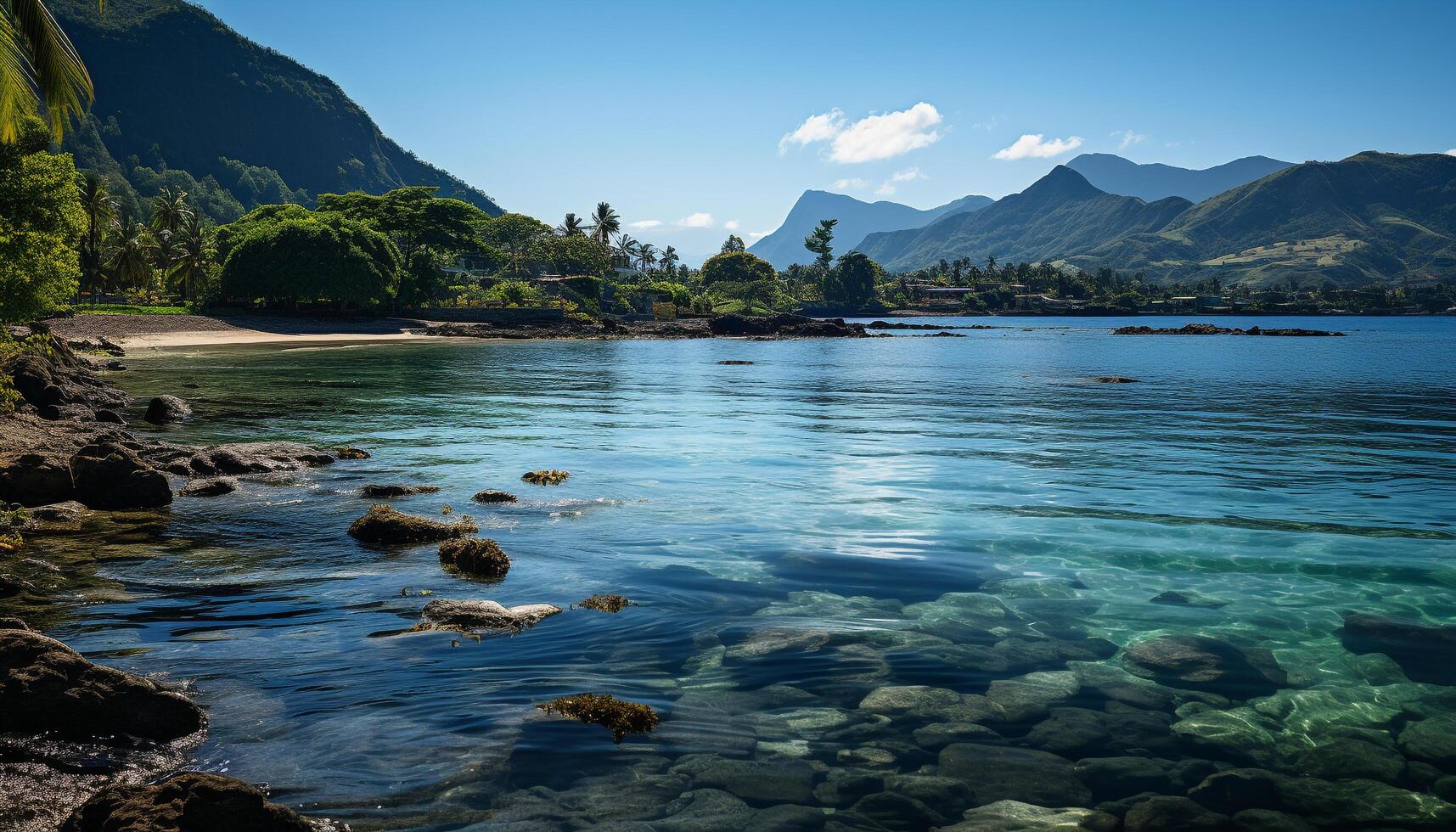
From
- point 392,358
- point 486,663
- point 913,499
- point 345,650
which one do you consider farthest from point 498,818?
point 392,358

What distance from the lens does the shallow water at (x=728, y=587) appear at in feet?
22.6

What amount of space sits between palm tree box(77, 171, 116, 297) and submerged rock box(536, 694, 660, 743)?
107 metres

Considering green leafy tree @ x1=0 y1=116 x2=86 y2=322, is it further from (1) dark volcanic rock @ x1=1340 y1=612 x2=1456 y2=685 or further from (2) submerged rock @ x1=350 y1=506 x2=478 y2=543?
(1) dark volcanic rock @ x1=1340 y1=612 x2=1456 y2=685

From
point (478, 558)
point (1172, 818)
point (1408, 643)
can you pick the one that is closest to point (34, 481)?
A: point (478, 558)

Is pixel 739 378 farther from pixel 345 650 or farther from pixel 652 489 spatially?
pixel 345 650

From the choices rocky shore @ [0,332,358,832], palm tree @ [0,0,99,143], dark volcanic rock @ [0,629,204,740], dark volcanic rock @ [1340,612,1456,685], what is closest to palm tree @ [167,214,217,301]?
palm tree @ [0,0,99,143]

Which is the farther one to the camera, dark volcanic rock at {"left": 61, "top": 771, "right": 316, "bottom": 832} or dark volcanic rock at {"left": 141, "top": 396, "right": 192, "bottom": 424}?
dark volcanic rock at {"left": 141, "top": 396, "right": 192, "bottom": 424}

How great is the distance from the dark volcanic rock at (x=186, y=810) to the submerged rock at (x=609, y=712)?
2.55 metres

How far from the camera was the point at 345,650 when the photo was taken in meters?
8.84

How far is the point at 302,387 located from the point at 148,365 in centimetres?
1996

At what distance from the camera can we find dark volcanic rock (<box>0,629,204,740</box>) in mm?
6285

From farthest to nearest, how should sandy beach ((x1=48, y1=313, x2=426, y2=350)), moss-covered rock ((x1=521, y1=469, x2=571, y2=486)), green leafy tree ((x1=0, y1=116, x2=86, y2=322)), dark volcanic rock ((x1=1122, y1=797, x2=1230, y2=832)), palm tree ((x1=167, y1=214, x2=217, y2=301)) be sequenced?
palm tree ((x1=167, y1=214, x2=217, y2=301)), sandy beach ((x1=48, y1=313, x2=426, y2=350)), green leafy tree ((x1=0, y1=116, x2=86, y2=322)), moss-covered rock ((x1=521, y1=469, x2=571, y2=486)), dark volcanic rock ((x1=1122, y1=797, x2=1230, y2=832))

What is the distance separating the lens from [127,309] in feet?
294

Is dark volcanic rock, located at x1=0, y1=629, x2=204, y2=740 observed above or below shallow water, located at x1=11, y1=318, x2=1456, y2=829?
above
